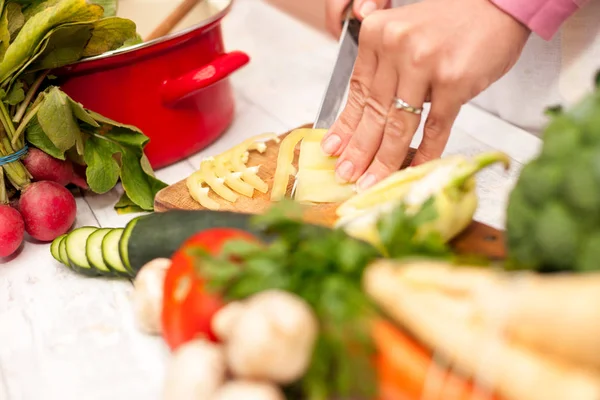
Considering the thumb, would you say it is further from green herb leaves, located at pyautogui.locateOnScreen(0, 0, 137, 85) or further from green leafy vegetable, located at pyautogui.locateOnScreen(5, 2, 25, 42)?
green leafy vegetable, located at pyautogui.locateOnScreen(5, 2, 25, 42)

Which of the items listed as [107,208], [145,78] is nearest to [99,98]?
[145,78]

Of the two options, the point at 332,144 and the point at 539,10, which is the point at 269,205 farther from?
the point at 539,10

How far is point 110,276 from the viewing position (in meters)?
1.05

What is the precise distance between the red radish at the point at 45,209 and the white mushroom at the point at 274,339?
2.28ft

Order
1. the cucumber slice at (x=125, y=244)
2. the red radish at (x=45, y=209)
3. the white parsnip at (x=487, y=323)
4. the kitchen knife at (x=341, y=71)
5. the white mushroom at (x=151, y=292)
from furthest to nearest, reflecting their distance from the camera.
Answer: the kitchen knife at (x=341, y=71) → the red radish at (x=45, y=209) → the cucumber slice at (x=125, y=244) → the white mushroom at (x=151, y=292) → the white parsnip at (x=487, y=323)

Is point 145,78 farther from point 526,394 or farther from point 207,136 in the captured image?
point 526,394

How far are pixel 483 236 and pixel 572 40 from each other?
66 centimetres

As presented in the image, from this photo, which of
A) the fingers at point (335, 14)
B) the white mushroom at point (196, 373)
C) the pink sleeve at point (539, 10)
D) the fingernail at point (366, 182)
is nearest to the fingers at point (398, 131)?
the fingernail at point (366, 182)

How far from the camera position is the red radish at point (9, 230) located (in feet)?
3.56

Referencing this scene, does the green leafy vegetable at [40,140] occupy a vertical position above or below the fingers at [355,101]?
below

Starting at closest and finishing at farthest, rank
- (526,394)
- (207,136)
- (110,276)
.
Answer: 1. (526,394)
2. (110,276)
3. (207,136)

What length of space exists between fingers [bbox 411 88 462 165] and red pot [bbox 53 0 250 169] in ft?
1.66

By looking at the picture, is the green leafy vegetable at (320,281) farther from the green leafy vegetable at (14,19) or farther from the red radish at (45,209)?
the green leafy vegetable at (14,19)

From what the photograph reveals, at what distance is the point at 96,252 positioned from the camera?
100 cm
